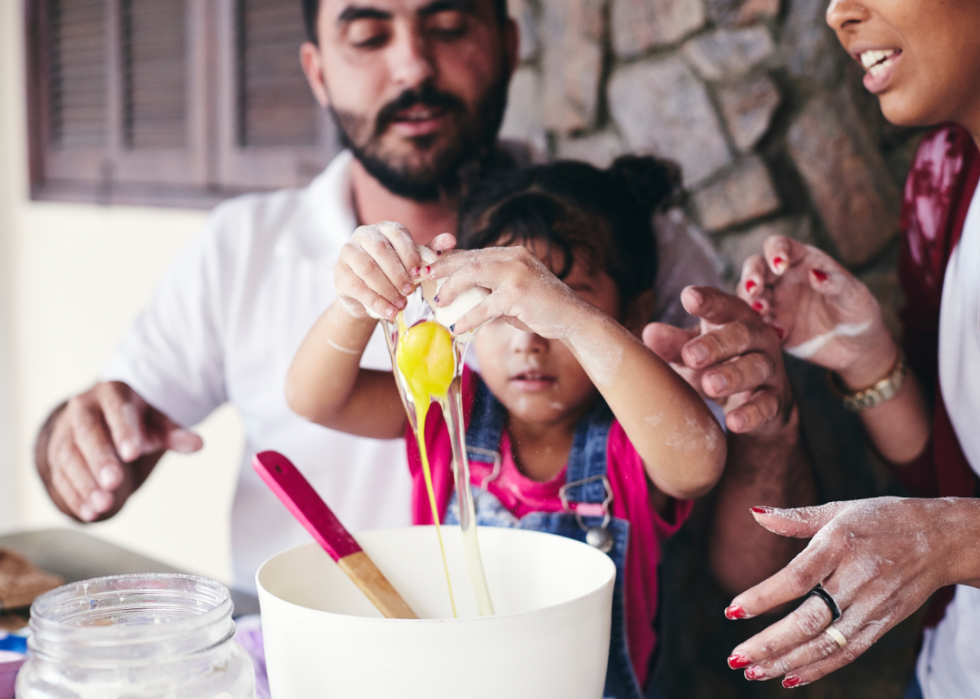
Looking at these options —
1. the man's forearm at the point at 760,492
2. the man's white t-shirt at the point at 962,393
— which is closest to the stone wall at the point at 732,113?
the man's white t-shirt at the point at 962,393

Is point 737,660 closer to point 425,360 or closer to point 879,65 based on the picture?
point 425,360

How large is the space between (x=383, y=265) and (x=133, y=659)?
283 mm

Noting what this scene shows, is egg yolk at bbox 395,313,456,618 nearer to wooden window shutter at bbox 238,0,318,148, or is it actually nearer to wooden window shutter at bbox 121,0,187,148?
wooden window shutter at bbox 238,0,318,148

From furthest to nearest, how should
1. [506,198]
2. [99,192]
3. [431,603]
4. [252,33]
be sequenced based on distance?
[99,192], [252,33], [506,198], [431,603]

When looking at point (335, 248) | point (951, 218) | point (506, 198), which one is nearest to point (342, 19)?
point (335, 248)

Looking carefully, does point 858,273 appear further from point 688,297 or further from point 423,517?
point 423,517

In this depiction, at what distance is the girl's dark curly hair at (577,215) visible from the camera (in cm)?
75

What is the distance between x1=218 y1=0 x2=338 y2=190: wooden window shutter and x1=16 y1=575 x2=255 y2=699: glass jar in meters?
1.21

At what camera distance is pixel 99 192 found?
2.17 metres

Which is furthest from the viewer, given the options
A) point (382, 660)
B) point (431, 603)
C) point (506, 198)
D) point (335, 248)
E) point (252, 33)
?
point (252, 33)

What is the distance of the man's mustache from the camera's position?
104cm

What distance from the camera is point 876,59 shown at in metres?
0.71

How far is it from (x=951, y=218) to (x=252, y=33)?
1.39m

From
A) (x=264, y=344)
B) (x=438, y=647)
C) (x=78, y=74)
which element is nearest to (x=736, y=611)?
(x=438, y=647)
